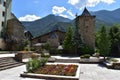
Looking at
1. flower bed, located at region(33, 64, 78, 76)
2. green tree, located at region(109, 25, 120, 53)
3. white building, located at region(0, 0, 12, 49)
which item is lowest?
flower bed, located at region(33, 64, 78, 76)

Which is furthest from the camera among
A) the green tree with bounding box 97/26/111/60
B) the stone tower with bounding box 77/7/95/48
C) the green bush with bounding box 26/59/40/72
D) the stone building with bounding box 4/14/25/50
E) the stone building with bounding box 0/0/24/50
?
the stone tower with bounding box 77/7/95/48

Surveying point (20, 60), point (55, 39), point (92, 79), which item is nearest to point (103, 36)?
point (20, 60)

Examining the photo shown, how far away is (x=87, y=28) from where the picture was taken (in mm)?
44188

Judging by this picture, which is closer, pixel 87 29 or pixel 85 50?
pixel 85 50

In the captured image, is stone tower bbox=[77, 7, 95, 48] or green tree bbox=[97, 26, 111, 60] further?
stone tower bbox=[77, 7, 95, 48]

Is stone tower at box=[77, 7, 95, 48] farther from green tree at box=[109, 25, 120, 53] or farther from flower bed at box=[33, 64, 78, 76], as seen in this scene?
flower bed at box=[33, 64, 78, 76]

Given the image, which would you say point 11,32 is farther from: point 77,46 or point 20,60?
point 20,60

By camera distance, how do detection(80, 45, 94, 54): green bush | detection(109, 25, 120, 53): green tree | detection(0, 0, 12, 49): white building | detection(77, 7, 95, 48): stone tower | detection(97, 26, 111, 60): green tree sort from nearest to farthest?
detection(97, 26, 111, 60): green tree → detection(109, 25, 120, 53): green tree → detection(80, 45, 94, 54): green bush → detection(0, 0, 12, 49): white building → detection(77, 7, 95, 48): stone tower

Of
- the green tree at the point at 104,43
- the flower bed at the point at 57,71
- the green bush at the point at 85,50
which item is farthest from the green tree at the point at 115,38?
the flower bed at the point at 57,71

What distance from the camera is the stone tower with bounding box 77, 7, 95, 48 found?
43625 millimetres

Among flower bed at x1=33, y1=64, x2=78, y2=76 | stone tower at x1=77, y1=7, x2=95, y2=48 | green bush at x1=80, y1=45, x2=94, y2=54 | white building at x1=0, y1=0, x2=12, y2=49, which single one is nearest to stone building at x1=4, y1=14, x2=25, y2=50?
white building at x1=0, y1=0, x2=12, y2=49

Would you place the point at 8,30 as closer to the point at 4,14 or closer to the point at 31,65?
the point at 4,14

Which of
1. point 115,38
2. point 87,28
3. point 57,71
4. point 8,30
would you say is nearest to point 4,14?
point 8,30

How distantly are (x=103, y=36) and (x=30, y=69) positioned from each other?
16.5m
